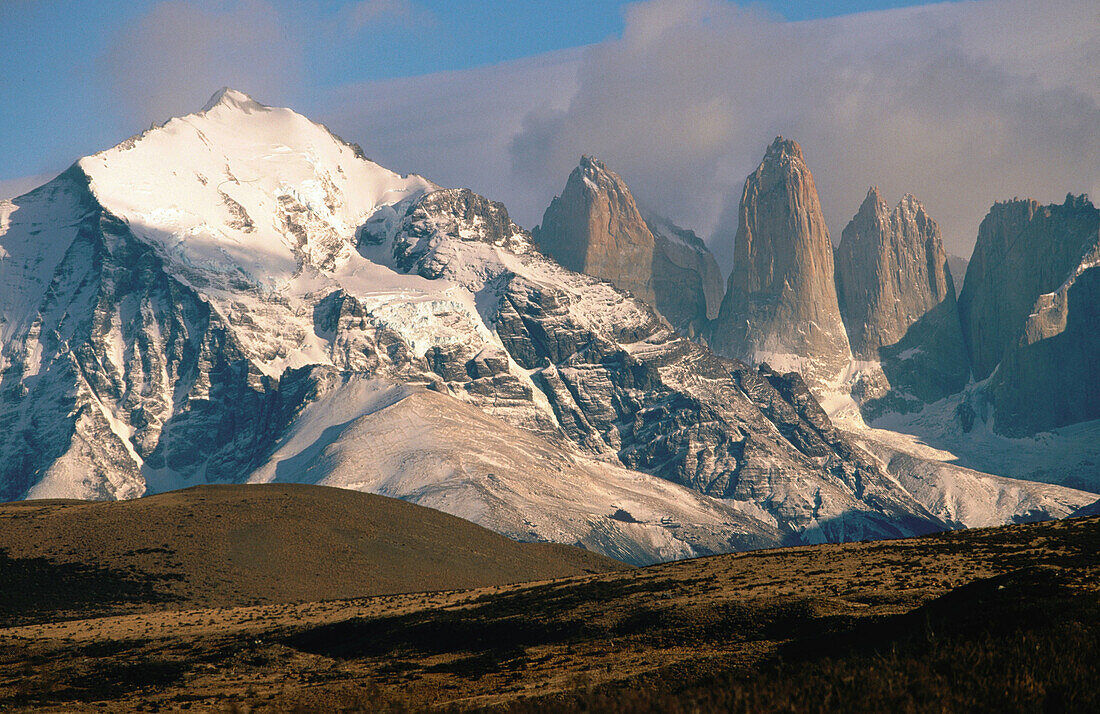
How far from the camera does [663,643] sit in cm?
7738

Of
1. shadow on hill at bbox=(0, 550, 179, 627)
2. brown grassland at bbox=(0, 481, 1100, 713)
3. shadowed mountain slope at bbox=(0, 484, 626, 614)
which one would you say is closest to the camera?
brown grassland at bbox=(0, 481, 1100, 713)

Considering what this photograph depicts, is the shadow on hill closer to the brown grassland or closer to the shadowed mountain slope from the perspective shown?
the shadowed mountain slope

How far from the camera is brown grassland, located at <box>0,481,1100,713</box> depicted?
4512cm

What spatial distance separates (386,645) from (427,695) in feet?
86.9

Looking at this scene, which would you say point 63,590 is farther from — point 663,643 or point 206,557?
point 663,643

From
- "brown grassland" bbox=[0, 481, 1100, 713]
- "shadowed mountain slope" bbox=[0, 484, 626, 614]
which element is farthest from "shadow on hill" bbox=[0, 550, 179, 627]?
"brown grassland" bbox=[0, 481, 1100, 713]

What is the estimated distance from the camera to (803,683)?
151ft

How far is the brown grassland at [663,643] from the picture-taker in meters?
45.1

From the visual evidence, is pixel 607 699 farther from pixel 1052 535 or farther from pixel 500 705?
pixel 1052 535

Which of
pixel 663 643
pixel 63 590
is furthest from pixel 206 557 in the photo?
pixel 663 643

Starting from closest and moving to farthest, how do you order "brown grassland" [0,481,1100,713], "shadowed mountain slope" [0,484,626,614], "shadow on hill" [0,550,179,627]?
"brown grassland" [0,481,1100,713], "shadow on hill" [0,550,179,627], "shadowed mountain slope" [0,484,626,614]

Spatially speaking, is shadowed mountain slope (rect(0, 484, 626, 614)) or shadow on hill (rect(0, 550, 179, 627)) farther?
shadowed mountain slope (rect(0, 484, 626, 614))

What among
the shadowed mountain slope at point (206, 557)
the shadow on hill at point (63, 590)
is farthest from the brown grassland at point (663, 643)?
the shadowed mountain slope at point (206, 557)

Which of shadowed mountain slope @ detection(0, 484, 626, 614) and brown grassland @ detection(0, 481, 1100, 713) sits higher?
shadowed mountain slope @ detection(0, 484, 626, 614)
